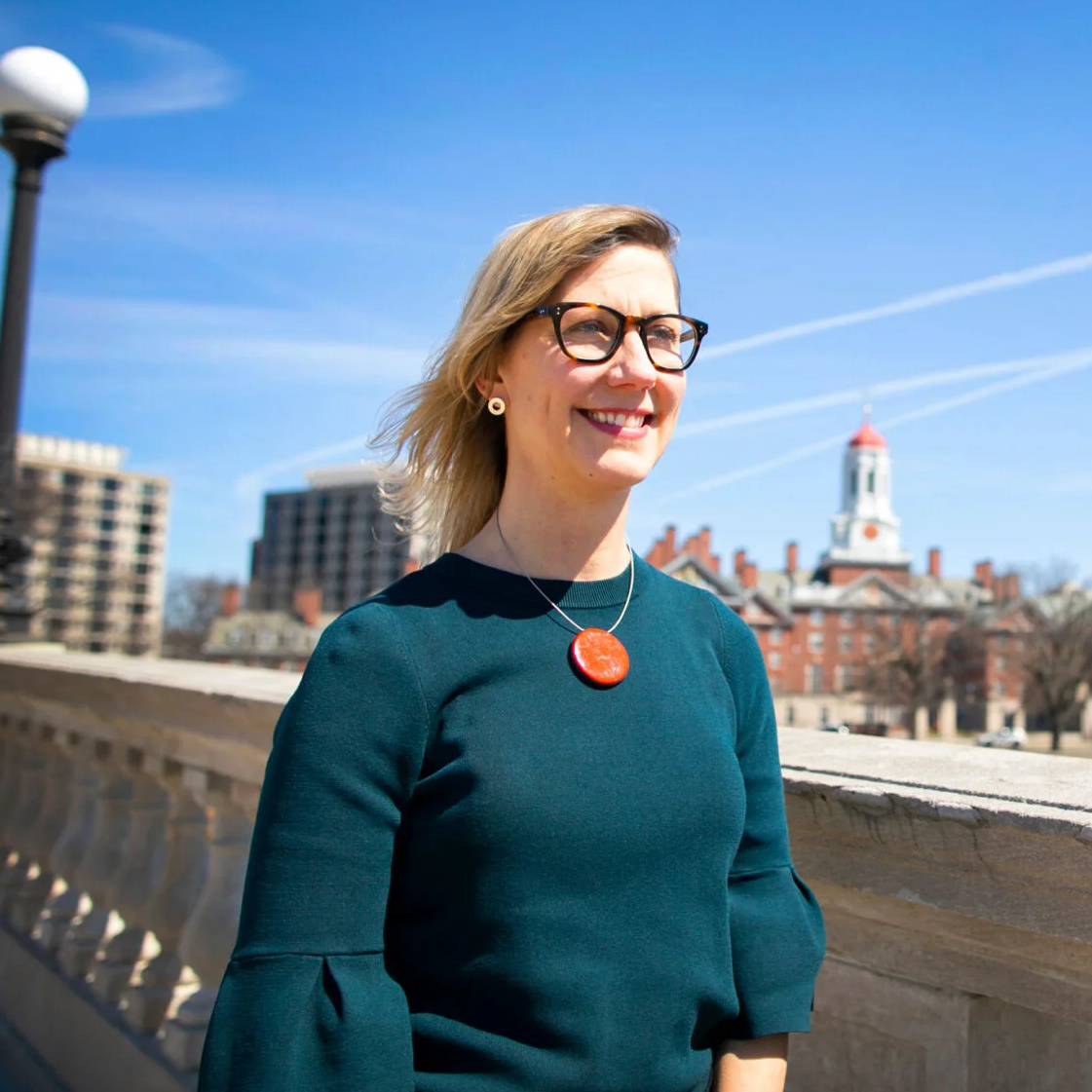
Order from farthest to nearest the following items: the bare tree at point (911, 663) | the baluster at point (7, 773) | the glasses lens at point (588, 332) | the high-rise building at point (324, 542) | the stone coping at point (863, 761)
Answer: the high-rise building at point (324, 542), the bare tree at point (911, 663), the baluster at point (7, 773), the glasses lens at point (588, 332), the stone coping at point (863, 761)

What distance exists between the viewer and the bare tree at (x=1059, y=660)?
57.0 meters

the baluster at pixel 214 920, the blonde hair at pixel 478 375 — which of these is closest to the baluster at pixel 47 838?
the baluster at pixel 214 920

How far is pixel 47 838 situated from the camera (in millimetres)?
4277

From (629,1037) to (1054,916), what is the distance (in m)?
0.60

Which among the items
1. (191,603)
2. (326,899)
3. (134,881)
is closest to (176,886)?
(134,881)

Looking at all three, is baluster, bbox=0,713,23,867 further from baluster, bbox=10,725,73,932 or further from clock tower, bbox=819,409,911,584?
clock tower, bbox=819,409,911,584

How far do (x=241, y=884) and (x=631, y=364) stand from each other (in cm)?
203

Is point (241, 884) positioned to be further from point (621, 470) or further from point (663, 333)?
point (663, 333)

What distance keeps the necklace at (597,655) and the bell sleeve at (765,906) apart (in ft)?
0.86

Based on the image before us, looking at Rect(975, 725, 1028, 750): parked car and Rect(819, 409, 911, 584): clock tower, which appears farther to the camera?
Rect(819, 409, 911, 584): clock tower

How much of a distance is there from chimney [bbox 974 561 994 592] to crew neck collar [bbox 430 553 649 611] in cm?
8621

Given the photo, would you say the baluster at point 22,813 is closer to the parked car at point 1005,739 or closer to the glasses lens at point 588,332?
the glasses lens at point 588,332

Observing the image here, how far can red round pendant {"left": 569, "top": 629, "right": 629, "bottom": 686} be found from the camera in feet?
5.20

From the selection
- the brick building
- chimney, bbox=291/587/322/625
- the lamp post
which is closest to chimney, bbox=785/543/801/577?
the brick building
